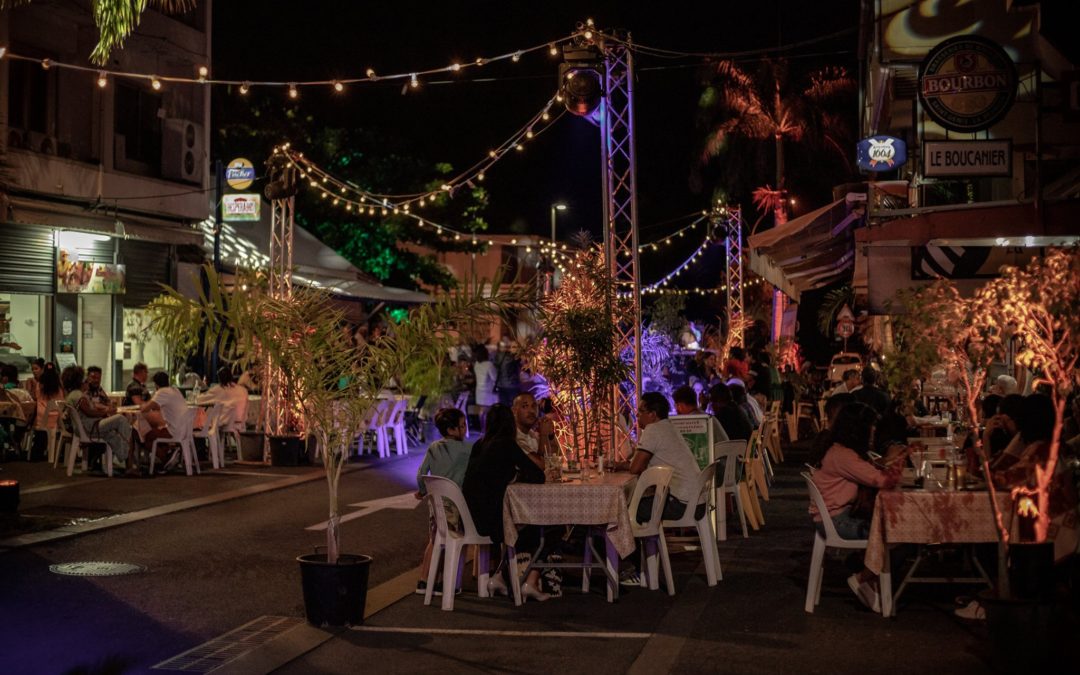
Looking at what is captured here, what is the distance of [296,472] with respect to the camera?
18219mm

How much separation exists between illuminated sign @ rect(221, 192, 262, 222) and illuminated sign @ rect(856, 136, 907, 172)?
14518 millimetres

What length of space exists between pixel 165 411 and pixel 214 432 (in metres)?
1.37

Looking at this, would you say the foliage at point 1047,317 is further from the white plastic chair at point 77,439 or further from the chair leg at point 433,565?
the white plastic chair at point 77,439

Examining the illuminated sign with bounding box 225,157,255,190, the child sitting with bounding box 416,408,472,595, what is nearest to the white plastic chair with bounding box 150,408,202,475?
the child sitting with bounding box 416,408,472,595

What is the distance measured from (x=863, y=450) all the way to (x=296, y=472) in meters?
10.9

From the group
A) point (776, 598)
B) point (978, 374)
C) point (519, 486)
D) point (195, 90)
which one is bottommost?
point (776, 598)

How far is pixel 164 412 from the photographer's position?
17172 mm

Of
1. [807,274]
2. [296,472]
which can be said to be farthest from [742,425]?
[807,274]

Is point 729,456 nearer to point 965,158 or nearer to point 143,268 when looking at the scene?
point 965,158

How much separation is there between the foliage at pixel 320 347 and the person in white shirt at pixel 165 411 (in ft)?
26.9

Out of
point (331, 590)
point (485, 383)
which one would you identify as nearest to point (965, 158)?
point (331, 590)

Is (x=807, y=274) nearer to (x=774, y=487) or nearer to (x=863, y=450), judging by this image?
(x=774, y=487)

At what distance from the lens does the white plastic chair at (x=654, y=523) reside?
380 inches

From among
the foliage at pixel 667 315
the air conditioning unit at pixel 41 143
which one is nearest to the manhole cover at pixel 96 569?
the air conditioning unit at pixel 41 143
